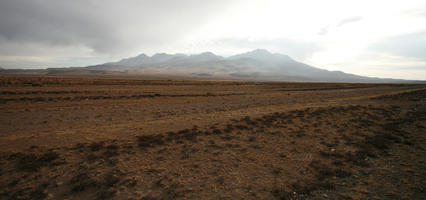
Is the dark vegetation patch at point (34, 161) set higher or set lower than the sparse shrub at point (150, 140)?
lower

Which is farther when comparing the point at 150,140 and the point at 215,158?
the point at 150,140

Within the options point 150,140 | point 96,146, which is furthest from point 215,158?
point 96,146

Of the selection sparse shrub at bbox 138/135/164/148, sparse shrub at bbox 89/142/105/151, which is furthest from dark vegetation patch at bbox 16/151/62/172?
sparse shrub at bbox 138/135/164/148

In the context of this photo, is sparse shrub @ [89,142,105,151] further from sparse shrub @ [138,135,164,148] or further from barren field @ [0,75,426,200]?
sparse shrub @ [138,135,164,148]

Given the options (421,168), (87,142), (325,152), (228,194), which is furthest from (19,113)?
(421,168)

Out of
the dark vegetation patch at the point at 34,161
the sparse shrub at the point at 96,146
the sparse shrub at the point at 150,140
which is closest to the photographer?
the dark vegetation patch at the point at 34,161

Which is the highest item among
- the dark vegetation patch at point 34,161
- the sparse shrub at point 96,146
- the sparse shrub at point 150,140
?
the sparse shrub at point 150,140

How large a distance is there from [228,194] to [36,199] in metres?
4.43

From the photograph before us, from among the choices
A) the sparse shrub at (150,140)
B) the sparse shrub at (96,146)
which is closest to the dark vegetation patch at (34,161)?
the sparse shrub at (96,146)

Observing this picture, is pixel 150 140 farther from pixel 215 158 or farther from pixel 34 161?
pixel 34 161

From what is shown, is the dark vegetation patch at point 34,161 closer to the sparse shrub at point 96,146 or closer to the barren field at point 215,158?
the barren field at point 215,158

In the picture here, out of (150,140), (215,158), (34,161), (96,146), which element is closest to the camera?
(34,161)

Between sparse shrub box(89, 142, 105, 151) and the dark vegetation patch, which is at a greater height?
sparse shrub box(89, 142, 105, 151)

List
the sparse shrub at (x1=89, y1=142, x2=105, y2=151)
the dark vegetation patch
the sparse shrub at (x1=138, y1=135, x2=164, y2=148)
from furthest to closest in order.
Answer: the sparse shrub at (x1=138, y1=135, x2=164, y2=148) < the sparse shrub at (x1=89, y1=142, x2=105, y2=151) < the dark vegetation patch
